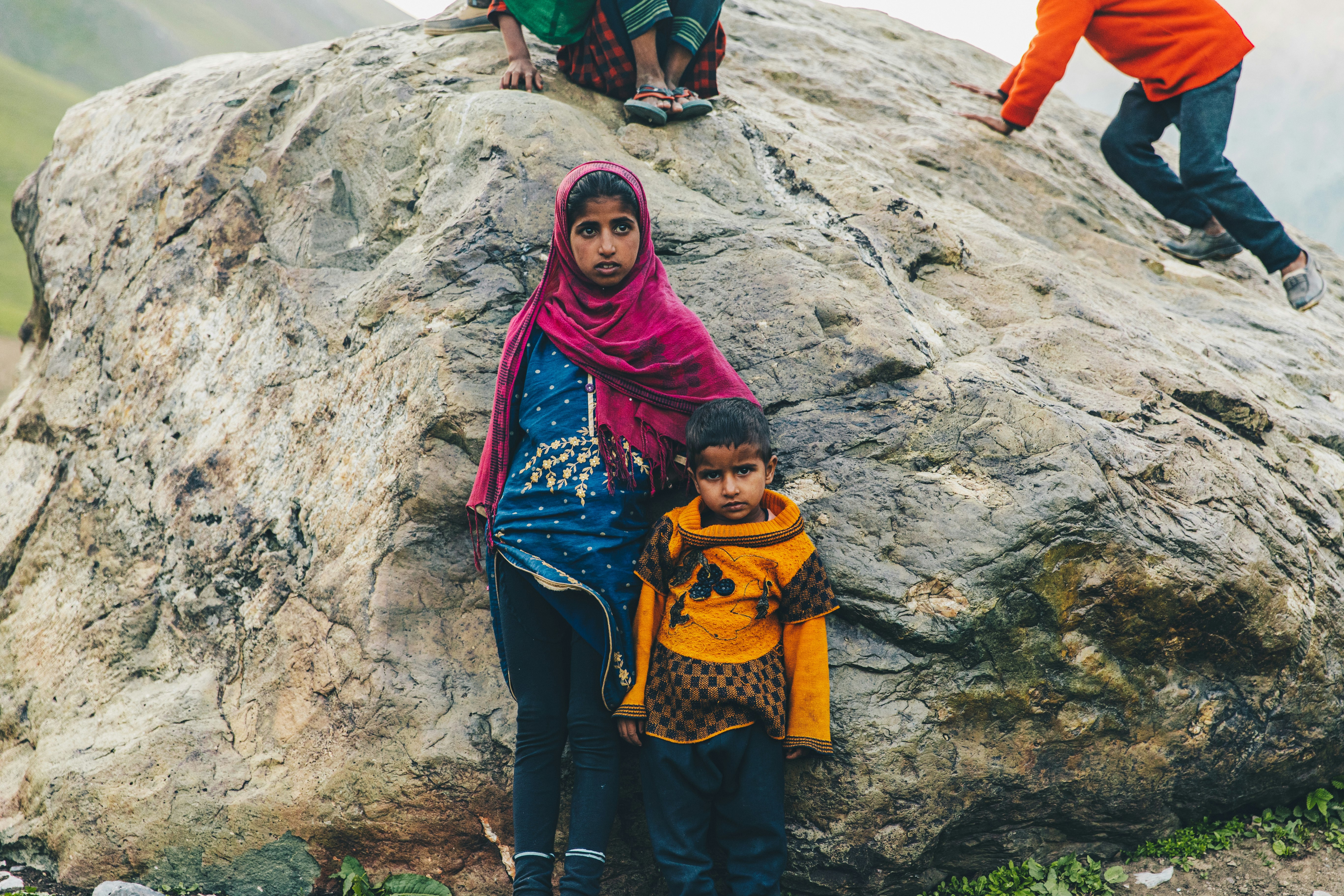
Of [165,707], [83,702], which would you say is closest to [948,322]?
[165,707]

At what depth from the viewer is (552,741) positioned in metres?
2.30

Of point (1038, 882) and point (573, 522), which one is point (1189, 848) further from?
point (573, 522)

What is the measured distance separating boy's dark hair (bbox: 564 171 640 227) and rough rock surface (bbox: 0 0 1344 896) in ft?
1.93

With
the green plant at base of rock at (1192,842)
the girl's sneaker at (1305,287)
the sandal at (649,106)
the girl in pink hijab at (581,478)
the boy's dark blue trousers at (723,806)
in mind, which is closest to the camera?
the boy's dark blue trousers at (723,806)

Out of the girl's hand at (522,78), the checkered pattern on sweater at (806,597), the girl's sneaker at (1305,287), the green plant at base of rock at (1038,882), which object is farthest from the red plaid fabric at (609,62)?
the green plant at base of rock at (1038,882)

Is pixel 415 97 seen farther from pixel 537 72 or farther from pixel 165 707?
pixel 165 707

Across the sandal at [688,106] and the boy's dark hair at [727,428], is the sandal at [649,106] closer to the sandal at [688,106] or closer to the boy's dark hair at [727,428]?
the sandal at [688,106]

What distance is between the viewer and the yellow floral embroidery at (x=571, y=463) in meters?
2.35

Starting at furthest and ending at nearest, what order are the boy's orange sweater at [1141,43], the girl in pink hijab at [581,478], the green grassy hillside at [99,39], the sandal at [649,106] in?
the green grassy hillside at [99,39] < the boy's orange sweater at [1141,43] < the sandal at [649,106] < the girl in pink hijab at [581,478]

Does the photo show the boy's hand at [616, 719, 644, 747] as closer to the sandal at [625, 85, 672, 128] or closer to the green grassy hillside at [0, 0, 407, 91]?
the sandal at [625, 85, 672, 128]

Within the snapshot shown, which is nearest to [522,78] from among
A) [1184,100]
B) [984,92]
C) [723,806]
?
[723,806]

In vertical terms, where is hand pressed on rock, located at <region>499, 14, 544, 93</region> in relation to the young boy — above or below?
above

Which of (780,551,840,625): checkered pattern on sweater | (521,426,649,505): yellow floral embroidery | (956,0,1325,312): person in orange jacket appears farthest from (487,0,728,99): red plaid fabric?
(780,551,840,625): checkered pattern on sweater

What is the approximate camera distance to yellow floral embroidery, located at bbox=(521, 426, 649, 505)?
2.35 m
